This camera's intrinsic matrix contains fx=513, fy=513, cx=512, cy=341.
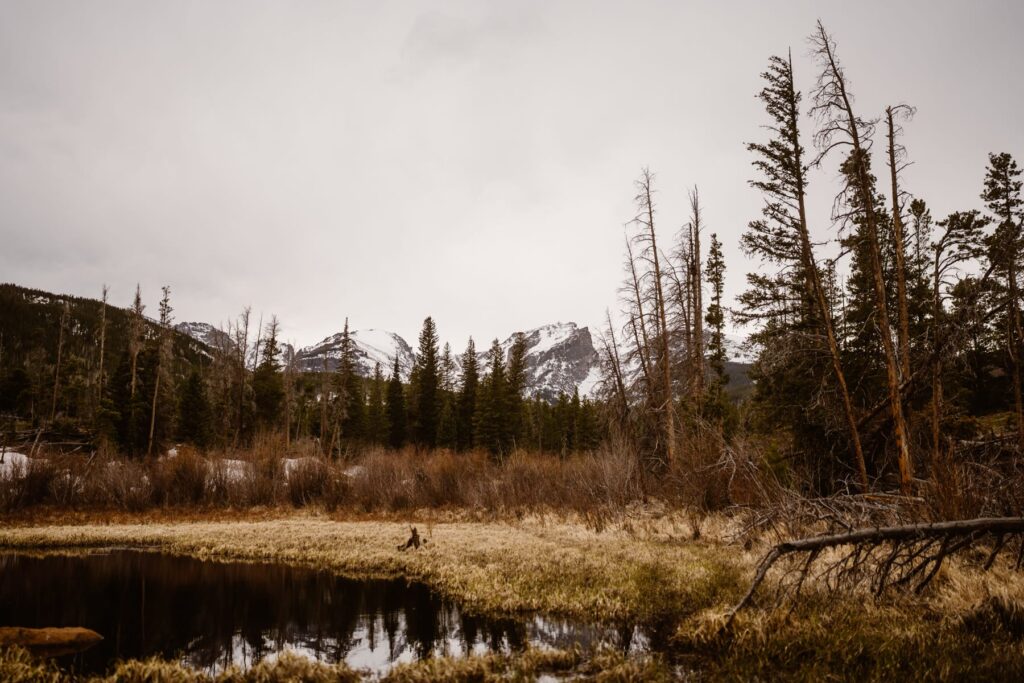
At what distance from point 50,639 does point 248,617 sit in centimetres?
273

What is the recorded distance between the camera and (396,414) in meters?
56.8

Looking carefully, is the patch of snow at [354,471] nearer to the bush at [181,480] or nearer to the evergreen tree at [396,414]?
the bush at [181,480]

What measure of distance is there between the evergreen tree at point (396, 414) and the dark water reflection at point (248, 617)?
43423mm

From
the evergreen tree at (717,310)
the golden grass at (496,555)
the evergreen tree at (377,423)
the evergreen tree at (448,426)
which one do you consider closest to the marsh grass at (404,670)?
the golden grass at (496,555)

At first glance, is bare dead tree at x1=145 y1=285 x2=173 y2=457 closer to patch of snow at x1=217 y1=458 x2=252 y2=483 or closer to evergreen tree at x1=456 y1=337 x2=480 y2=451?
patch of snow at x1=217 y1=458 x2=252 y2=483

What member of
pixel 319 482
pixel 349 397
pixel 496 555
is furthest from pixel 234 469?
pixel 349 397

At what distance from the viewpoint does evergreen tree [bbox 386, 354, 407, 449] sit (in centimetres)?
5625

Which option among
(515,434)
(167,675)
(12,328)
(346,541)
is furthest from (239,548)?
(12,328)

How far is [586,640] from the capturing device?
7156 mm

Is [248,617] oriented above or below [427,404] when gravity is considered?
below

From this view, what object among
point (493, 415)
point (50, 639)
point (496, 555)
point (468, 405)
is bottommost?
point (496, 555)

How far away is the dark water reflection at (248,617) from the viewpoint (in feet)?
23.6

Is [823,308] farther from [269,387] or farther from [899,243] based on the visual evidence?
[269,387]

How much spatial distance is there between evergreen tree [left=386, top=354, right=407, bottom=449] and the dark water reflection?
43.4 m
